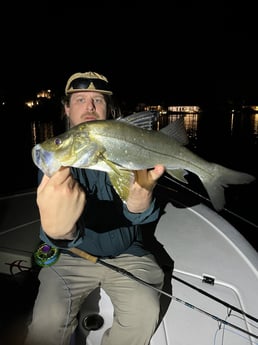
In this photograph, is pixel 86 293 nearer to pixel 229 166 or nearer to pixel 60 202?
pixel 60 202

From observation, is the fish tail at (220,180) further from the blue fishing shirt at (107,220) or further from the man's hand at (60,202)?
the man's hand at (60,202)

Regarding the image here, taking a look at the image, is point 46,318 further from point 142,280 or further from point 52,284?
point 142,280

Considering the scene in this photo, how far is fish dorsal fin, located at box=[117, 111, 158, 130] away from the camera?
2.31 m

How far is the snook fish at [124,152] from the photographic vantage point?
208 cm

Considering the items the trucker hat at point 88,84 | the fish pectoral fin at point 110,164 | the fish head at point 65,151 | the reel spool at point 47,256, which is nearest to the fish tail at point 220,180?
the fish pectoral fin at point 110,164

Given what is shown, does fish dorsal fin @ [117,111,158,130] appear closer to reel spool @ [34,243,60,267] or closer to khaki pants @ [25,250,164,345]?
khaki pants @ [25,250,164,345]

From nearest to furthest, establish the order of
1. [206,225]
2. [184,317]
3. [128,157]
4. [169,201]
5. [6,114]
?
[128,157], [184,317], [206,225], [169,201], [6,114]

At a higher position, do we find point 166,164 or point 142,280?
point 166,164

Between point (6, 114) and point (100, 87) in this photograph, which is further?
point (6, 114)

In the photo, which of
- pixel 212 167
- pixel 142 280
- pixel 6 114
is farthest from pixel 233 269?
pixel 6 114

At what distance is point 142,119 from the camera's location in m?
2.34

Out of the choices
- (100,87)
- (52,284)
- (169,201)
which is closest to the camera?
(52,284)

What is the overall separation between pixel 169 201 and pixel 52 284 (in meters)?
2.69

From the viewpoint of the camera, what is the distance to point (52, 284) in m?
2.64
